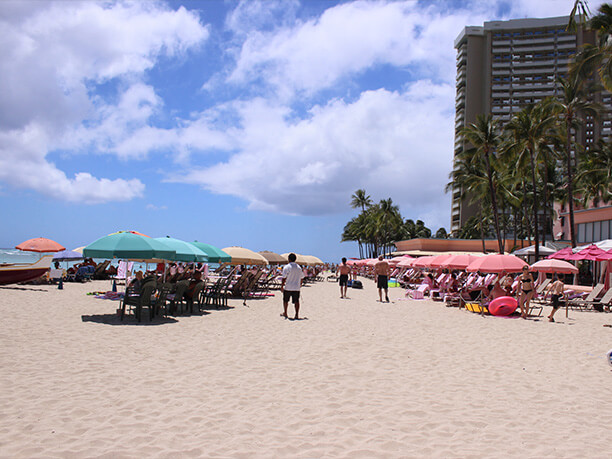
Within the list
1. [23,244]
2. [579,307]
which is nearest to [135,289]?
[23,244]

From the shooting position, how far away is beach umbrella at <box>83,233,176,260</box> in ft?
31.6

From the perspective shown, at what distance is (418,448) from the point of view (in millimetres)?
3480

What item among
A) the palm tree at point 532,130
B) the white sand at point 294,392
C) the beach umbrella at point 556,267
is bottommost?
the white sand at point 294,392

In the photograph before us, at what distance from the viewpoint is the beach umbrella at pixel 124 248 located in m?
9.62

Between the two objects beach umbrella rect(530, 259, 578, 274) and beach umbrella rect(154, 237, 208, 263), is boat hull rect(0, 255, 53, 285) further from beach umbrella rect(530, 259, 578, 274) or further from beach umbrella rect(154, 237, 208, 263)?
beach umbrella rect(530, 259, 578, 274)

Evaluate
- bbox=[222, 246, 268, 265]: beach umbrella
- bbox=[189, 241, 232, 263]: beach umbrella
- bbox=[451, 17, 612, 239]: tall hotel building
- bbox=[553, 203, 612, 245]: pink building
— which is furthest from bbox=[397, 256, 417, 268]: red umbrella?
bbox=[451, 17, 612, 239]: tall hotel building

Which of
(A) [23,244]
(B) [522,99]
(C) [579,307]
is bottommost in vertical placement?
(C) [579,307]

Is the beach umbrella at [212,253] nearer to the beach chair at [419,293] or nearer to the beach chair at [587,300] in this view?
the beach chair at [419,293]

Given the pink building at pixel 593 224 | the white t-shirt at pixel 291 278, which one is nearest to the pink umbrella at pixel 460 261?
the white t-shirt at pixel 291 278

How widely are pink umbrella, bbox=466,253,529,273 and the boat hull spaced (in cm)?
1553

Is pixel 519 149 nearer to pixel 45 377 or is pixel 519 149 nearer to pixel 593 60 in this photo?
pixel 593 60

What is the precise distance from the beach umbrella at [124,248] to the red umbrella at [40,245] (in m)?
11.5

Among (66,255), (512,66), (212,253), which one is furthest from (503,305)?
(512,66)

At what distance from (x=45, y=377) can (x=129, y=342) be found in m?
2.31
